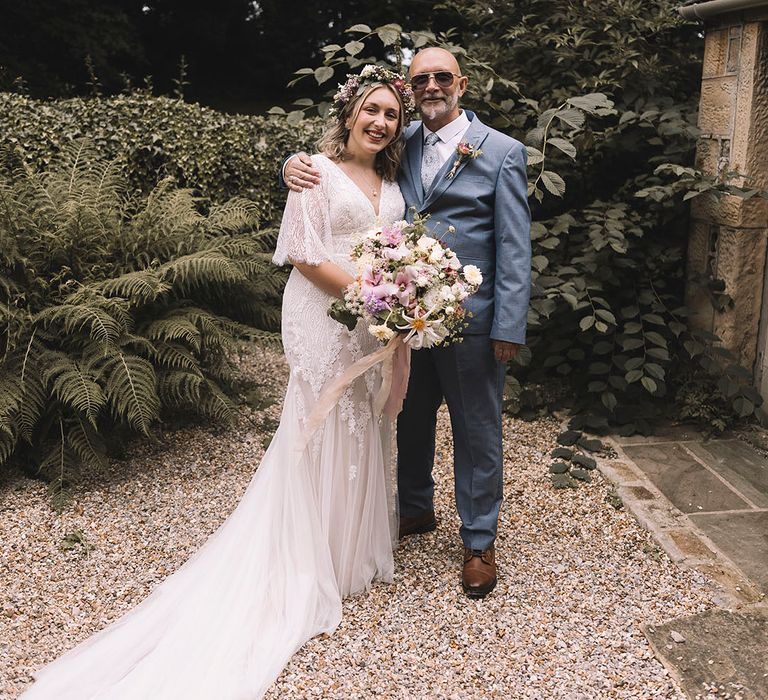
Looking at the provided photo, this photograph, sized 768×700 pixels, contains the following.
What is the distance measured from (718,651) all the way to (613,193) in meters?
3.26

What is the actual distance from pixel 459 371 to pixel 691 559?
4.34 ft

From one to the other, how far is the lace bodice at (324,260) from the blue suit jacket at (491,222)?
0.21m

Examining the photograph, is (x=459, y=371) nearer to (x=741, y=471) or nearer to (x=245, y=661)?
(x=245, y=661)

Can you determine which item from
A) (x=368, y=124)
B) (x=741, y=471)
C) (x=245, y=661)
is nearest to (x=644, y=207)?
(x=741, y=471)

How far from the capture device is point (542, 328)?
5316 millimetres

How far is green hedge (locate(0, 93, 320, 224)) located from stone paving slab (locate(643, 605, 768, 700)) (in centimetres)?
412

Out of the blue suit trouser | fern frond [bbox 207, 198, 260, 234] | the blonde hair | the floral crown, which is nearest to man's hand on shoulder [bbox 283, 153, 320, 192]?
the blonde hair

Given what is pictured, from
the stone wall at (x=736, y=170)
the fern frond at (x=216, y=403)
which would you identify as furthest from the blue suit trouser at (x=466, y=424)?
the stone wall at (x=736, y=170)

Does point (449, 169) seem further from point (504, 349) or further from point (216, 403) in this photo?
point (216, 403)

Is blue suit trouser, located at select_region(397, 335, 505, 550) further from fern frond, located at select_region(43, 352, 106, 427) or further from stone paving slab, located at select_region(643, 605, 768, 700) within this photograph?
fern frond, located at select_region(43, 352, 106, 427)

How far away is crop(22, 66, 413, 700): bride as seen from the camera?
2803 millimetres

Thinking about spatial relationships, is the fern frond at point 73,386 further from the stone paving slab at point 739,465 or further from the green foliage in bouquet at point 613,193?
the stone paving slab at point 739,465

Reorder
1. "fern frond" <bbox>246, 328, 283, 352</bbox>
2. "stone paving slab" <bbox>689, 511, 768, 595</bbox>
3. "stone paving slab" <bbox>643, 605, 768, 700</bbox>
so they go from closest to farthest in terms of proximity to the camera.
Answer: "stone paving slab" <bbox>643, 605, 768, 700</bbox>, "stone paving slab" <bbox>689, 511, 768, 595</bbox>, "fern frond" <bbox>246, 328, 283, 352</bbox>

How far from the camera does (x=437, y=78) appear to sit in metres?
2.96
